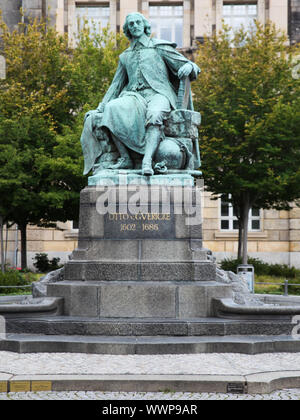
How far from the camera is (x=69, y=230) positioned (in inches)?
1186

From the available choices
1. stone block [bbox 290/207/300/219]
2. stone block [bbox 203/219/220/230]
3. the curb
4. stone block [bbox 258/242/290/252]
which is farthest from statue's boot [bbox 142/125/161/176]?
stone block [bbox 290/207/300/219]

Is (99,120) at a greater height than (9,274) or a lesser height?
greater

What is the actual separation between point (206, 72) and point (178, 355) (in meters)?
18.9

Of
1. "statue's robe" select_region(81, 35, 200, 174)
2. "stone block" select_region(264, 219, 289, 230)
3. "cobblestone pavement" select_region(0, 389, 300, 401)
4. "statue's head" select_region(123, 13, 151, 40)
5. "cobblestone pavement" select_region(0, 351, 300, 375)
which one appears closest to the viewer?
"cobblestone pavement" select_region(0, 389, 300, 401)

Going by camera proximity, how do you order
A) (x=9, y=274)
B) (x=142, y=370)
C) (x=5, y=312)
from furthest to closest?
(x=9, y=274) → (x=5, y=312) → (x=142, y=370)

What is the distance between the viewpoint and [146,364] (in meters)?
6.59

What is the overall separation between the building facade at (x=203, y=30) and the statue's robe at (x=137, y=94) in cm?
1912

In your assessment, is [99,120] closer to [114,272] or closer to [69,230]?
[114,272]

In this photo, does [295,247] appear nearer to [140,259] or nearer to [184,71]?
[184,71]

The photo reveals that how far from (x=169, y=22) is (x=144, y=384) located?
95.2ft

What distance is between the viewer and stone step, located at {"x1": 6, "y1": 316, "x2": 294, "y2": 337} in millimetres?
7773

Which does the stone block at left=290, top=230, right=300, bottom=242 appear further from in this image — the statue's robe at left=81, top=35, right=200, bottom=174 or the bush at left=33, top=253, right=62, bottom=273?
the statue's robe at left=81, top=35, right=200, bottom=174

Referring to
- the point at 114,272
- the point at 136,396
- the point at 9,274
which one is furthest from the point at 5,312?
the point at 9,274

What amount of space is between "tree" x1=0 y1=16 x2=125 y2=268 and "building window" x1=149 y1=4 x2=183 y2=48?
5925 mm
